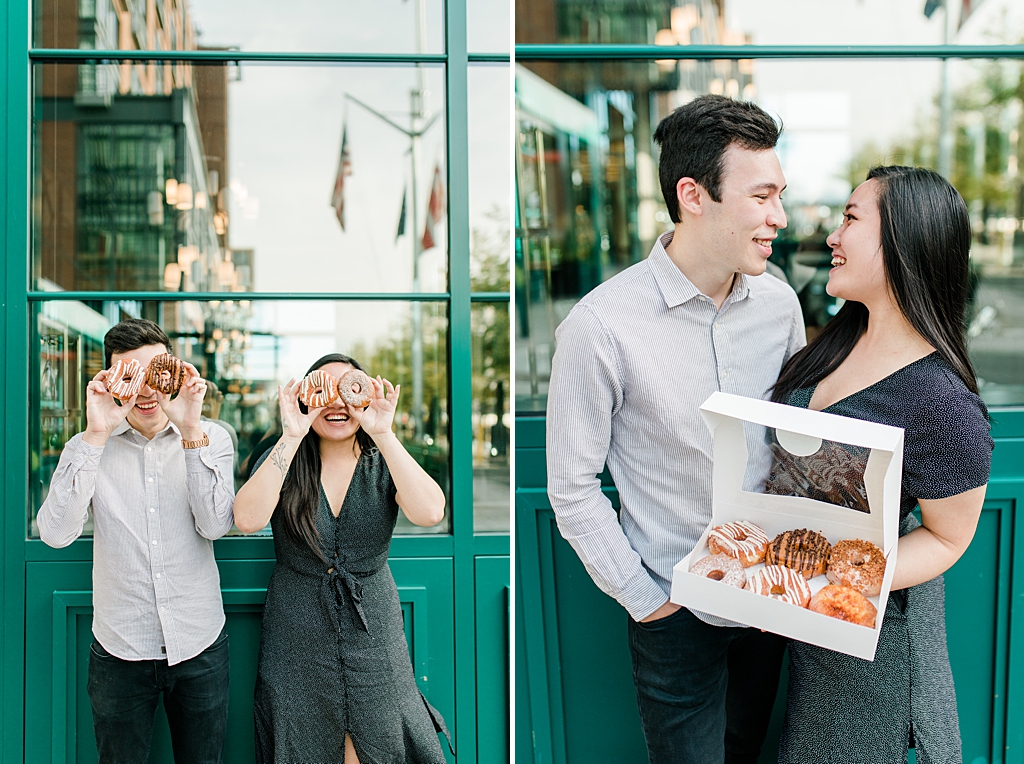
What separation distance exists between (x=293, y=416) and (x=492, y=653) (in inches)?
49.1

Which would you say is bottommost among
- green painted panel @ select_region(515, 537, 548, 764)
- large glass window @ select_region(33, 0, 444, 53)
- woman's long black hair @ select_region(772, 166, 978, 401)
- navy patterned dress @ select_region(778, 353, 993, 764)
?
green painted panel @ select_region(515, 537, 548, 764)

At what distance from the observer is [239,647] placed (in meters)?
2.80

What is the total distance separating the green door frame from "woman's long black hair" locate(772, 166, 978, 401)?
143cm

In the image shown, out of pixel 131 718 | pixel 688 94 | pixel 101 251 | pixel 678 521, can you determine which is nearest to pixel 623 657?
pixel 678 521

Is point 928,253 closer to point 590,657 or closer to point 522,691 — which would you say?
point 590,657

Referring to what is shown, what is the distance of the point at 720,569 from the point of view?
181 centimetres

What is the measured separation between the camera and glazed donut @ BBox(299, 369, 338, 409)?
227cm

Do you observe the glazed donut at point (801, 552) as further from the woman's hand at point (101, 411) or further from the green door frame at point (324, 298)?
the woman's hand at point (101, 411)

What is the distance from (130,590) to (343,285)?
4.20ft

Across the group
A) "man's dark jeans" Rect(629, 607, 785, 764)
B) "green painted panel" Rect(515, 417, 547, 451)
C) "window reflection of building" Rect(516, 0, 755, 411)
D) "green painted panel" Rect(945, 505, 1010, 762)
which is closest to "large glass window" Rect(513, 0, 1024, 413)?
"window reflection of building" Rect(516, 0, 755, 411)

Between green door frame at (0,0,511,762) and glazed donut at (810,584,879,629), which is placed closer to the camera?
glazed donut at (810,584,879,629)

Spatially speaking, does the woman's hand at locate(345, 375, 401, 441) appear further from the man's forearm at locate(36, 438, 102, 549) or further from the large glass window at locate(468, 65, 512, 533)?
the man's forearm at locate(36, 438, 102, 549)

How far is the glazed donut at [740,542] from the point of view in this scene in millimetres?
1813

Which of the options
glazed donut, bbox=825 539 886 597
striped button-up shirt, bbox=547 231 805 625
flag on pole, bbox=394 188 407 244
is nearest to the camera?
glazed donut, bbox=825 539 886 597
